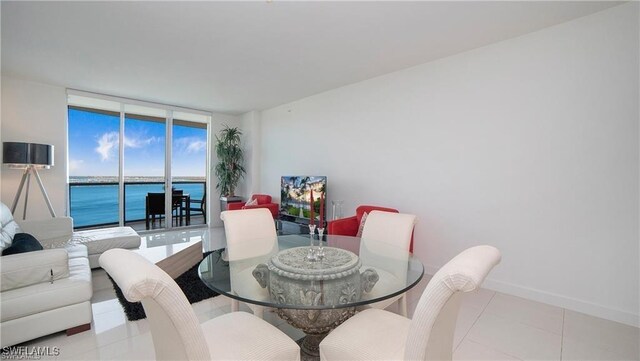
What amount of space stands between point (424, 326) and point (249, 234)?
1.77 m

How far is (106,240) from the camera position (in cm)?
338

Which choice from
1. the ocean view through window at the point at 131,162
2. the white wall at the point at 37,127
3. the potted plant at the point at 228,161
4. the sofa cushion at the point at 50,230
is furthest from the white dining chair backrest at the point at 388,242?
the white wall at the point at 37,127

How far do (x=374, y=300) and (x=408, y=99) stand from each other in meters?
3.00

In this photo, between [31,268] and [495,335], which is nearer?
[31,268]

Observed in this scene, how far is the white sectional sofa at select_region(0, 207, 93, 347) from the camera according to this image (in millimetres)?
1816

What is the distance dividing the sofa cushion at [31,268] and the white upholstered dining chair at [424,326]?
6.87 ft

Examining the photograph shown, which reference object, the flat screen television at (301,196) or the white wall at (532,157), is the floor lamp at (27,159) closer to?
the flat screen television at (301,196)

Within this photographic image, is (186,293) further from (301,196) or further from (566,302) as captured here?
(566,302)

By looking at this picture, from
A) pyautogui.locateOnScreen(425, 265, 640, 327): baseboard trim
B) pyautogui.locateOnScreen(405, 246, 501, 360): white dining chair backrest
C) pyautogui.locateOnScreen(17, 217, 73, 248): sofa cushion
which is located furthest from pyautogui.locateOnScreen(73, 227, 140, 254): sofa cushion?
pyautogui.locateOnScreen(425, 265, 640, 327): baseboard trim

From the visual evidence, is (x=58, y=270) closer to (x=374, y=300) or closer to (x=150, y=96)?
(x=374, y=300)

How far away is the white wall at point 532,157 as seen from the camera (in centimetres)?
234

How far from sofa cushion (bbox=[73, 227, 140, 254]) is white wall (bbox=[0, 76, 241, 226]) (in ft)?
5.40

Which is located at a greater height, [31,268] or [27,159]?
[27,159]

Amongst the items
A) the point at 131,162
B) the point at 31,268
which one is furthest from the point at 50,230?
the point at 131,162
